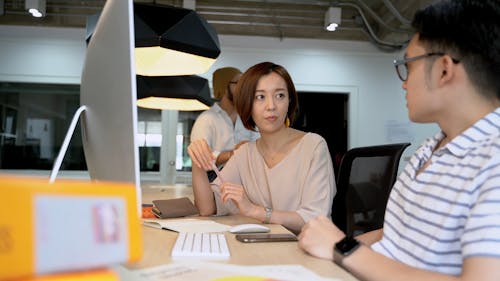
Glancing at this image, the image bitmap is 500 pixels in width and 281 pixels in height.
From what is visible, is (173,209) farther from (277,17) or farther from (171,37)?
(277,17)

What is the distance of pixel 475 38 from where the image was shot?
864 millimetres

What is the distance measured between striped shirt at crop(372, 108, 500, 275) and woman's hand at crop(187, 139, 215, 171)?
848 millimetres

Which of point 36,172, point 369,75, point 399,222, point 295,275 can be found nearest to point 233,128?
point 399,222

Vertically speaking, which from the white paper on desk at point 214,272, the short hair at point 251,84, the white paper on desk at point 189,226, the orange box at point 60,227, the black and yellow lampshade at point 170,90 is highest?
the black and yellow lampshade at point 170,90

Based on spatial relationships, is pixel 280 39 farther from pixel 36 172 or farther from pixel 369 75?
pixel 36 172

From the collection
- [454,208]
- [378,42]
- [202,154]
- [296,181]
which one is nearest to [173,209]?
[202,154]

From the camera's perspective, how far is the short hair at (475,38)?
854 mm

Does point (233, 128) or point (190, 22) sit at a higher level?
point (190, 22)

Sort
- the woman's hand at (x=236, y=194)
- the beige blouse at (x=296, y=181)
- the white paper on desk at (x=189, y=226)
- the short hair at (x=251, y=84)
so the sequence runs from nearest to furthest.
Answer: the white paper on desk at (x=189, y=226), the woman's hand at (x=236, y=194), the beige blouse at (x=296, y=181), the short hair at (x=251, y=84)

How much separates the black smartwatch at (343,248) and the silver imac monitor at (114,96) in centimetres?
46

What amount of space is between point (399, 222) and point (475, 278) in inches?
13.2

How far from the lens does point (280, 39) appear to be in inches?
218

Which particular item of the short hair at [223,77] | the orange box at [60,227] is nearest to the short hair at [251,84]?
the short hair at [223,77]

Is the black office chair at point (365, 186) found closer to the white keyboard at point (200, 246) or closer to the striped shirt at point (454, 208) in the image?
the striped shirt at point (454, 208)
